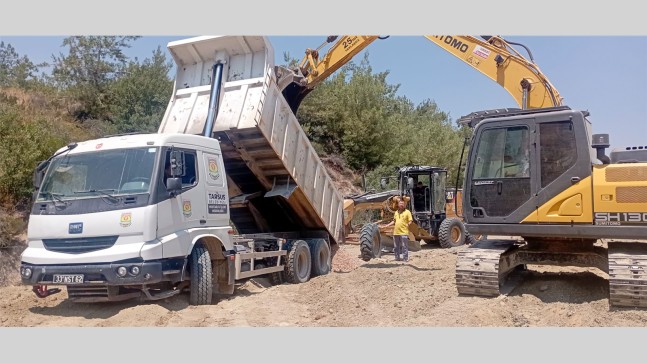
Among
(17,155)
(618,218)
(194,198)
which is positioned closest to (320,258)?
(194,198)

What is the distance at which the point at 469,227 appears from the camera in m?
7.14

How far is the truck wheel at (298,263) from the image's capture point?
9.60 m

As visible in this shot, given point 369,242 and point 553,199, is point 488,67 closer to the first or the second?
point 369,242

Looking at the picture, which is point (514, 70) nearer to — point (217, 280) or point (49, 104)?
point (217, 280)

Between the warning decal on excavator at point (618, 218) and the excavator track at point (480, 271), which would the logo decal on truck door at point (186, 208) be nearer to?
the excavator track at point (480, 271)

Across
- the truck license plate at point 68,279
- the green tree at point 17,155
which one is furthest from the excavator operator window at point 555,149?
the green tree at point 17,155

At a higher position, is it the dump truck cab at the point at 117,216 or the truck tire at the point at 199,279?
the dump truck cab at the point at 117,216

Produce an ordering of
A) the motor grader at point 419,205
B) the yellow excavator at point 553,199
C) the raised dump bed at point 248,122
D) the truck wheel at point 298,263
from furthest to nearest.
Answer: the motor grader at point 419,205, the truck wheel at point 298,263, the raised dump bed at point 248,122, the yellow excavator at point 553,199

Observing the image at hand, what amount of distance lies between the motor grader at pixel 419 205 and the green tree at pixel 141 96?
8.84m

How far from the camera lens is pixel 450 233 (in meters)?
14.7

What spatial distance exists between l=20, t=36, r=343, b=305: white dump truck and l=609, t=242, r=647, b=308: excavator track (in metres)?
4.99

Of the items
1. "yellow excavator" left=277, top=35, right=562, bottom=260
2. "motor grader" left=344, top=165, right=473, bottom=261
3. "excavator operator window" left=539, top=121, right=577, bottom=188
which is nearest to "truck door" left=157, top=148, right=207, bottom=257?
"yellow excavator" left=277, top=35, right=562, bottom=260

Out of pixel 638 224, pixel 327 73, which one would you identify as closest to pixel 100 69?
pixel 327 73

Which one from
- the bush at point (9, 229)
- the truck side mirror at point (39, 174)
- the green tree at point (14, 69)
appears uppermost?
the green tree at point (14, 69)
